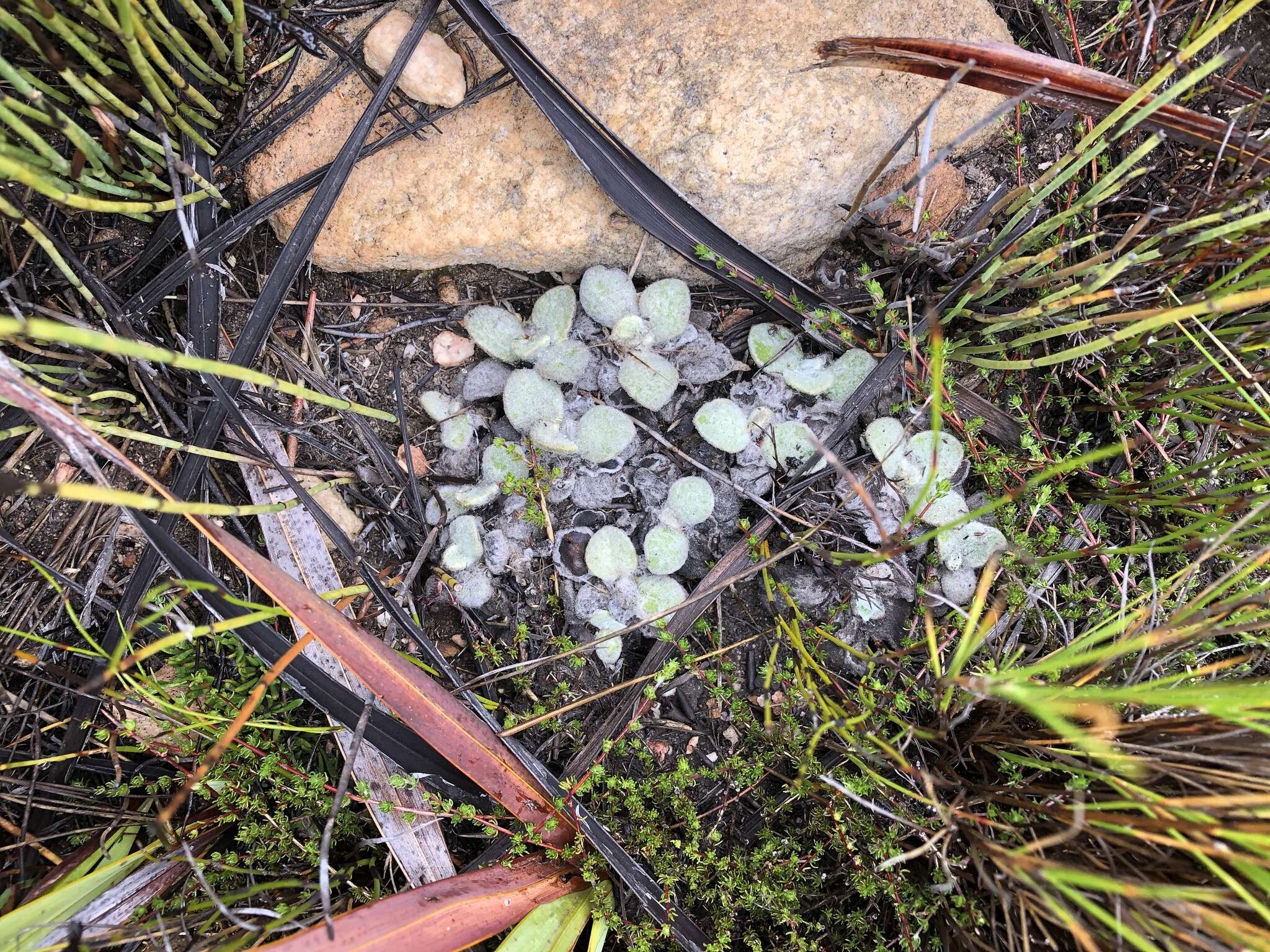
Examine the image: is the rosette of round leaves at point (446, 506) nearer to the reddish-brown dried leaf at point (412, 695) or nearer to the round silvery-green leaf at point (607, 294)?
the reddish-brown dried leaf at point (412, 695)

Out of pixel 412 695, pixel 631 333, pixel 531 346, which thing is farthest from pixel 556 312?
pixel 412 695

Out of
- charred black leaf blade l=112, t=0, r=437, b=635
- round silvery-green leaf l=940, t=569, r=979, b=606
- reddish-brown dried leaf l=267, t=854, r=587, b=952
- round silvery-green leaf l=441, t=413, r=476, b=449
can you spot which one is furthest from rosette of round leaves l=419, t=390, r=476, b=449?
round silvery-green leaf l=940, t=569, r=979, b=606

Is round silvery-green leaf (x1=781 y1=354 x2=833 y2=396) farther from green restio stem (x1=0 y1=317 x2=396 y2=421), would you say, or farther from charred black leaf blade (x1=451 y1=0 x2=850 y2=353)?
green restio stem (x1=0 y1=317 x2=396 y2=421)

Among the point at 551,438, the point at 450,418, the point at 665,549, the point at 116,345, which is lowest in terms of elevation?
the point at 665,549

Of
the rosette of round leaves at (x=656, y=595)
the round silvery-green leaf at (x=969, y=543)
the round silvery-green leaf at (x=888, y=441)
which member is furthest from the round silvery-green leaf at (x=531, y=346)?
the round silvery-green leaf at (x=969, y=543)

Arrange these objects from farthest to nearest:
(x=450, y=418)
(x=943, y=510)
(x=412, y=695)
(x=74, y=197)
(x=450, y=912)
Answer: (x=450, y=418) → (x=943, y=510) → (x=412, y=695) → (x=450, y=912) → (x=74, y=197)

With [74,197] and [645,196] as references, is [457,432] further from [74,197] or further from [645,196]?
[74,197]
